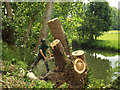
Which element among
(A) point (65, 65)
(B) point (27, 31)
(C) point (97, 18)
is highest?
(C) point (97, 18)

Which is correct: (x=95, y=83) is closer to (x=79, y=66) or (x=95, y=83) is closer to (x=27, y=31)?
(x=79, y=66)

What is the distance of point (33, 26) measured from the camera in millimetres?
15016

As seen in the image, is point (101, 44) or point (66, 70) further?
point (101, 44)

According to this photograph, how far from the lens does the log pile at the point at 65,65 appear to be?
768cm

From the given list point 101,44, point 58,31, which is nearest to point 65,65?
point 58,31

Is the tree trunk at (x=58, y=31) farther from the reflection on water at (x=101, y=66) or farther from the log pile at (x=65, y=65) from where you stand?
the reflection on water at (x=101, y=66)

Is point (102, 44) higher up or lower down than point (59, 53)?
lower down

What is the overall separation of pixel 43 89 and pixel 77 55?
231cm

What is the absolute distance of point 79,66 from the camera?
7.70 meters

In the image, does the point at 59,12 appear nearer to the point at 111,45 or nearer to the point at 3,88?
the point at 3,88

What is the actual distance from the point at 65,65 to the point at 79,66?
0.97m

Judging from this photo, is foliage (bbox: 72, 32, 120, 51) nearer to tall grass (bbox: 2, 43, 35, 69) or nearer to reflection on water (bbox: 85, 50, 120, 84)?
reflection on water (bbox: 85, 50, 120, 84)

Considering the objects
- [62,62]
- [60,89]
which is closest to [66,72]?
[62,62]

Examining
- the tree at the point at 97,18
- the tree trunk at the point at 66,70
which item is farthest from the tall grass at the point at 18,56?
the tree at the point at 97,18
